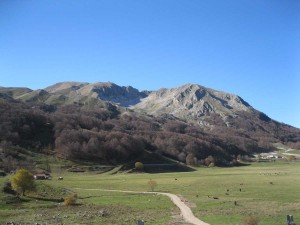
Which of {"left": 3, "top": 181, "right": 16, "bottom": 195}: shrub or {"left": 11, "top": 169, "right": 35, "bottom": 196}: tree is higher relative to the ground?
{"left": 11, "top": 169, "right": 35, "bottom": 196}: tree

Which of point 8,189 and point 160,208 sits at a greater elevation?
point 8,189

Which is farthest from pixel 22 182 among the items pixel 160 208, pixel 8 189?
pixel 160 208

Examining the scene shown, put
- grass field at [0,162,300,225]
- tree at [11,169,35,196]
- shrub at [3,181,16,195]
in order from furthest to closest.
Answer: tree at [11,169,35,196], shrub at [3,181,16,195], grass field at [0,162,300,225]

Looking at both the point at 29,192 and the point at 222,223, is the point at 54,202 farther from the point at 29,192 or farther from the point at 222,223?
the point at 222,223

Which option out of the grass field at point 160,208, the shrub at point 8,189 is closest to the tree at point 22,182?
the shrub at point 8,189

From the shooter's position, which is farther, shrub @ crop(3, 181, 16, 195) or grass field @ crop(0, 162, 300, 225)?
shrub @ crop(3, 181, 16, 195)

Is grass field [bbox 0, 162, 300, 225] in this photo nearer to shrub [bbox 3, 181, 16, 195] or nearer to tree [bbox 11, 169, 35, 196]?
shrub [bbox 3, 181, 16, 195]

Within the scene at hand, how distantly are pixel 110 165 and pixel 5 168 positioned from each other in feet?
202

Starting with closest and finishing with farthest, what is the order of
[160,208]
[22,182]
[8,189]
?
[160,208]
[22,182]
[8,189]

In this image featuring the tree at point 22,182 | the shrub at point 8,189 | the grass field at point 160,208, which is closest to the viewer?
the grass field at point 160,208

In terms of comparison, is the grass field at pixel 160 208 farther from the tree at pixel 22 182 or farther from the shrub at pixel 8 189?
the tree at pixel 22 182

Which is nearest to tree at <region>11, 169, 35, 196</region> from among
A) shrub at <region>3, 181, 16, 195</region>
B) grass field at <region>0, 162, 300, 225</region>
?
shrub at <region>3, 181, 16, 195</region>

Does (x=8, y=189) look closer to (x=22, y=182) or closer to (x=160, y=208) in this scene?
(x=22, y=182)

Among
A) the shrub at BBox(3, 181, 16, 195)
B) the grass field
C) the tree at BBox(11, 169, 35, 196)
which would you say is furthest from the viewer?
the tree at BBox(11, 169, 35, 196)
